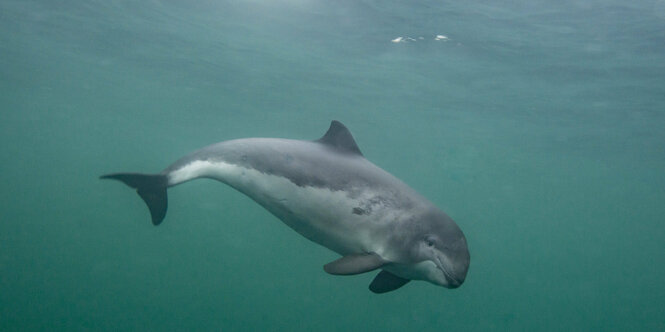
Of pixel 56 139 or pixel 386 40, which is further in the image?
pixel 56 139

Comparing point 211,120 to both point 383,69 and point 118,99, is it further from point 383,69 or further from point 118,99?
point 383,69

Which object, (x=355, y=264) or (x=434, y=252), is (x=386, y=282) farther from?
(x=355, y=264)

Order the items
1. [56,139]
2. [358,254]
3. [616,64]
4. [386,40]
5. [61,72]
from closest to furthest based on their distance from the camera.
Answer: [358,254] < [616,64] < [386,40] < [61,72] < [56,139]

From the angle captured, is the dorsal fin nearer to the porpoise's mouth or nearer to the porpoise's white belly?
the porpoise's white belly

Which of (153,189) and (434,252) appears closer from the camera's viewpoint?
(434,252)

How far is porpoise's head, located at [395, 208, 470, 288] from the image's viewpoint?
3.99m

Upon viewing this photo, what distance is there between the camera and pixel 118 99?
35125 millimetres

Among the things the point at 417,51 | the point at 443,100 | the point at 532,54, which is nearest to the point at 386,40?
the point at 417,51

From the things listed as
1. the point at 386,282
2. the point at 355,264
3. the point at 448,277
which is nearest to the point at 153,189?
the point at 355,264

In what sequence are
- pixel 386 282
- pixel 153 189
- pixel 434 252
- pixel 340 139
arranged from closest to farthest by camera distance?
pixel 434 252
pixel 386 282
pixel 340 139
pixel 153 189

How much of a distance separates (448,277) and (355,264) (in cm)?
92

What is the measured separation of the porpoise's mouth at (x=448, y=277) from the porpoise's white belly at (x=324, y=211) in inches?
23.1

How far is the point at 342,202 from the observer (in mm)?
4547

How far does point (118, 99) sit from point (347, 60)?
1009 inches
